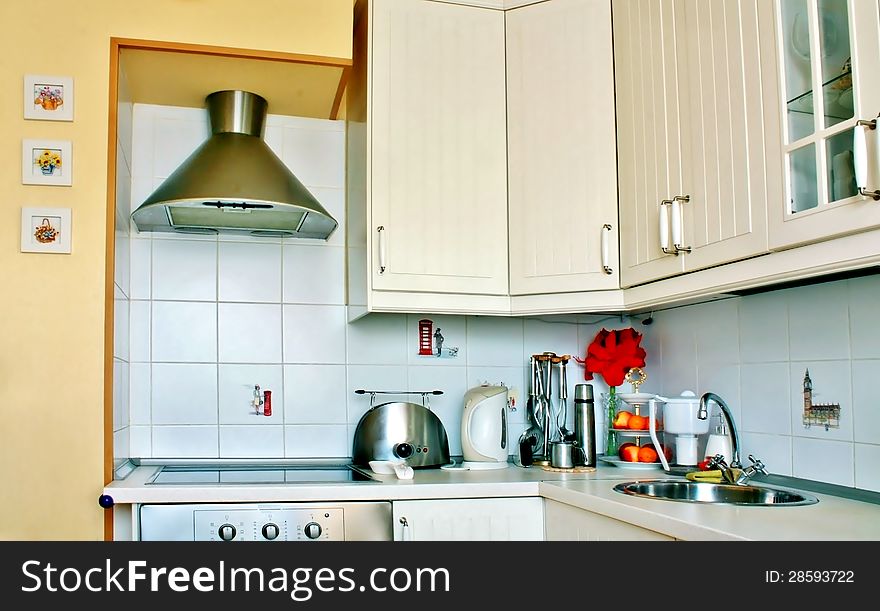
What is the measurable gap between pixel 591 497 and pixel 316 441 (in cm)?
110

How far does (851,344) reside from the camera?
2002mm

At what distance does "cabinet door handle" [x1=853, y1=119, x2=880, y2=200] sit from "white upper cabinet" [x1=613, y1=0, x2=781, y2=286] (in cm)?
25

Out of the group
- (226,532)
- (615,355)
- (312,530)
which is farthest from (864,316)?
(226,532)

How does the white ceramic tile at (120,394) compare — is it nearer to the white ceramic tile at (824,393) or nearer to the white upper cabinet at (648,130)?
the white upper cabinet at (648,130)

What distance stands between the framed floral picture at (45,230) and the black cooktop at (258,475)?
0.68m

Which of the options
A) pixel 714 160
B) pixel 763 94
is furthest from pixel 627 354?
pixel 763 94

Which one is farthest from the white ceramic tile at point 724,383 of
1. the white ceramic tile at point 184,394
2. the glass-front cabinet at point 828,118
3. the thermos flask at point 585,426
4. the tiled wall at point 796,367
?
the white ceramic tile at point 184,394

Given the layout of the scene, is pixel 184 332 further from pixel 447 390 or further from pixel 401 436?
pixel 447 390

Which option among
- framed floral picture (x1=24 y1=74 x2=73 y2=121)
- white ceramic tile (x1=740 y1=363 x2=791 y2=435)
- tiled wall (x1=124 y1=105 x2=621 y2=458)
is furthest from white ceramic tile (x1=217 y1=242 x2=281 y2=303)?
white ceramic tile (x1=740 y1=363 x2=791 y2=435)

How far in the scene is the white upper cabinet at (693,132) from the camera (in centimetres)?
185

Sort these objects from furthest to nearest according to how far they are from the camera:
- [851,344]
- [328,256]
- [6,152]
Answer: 1. [328,256]
2. [6,152]
3. [851,344]

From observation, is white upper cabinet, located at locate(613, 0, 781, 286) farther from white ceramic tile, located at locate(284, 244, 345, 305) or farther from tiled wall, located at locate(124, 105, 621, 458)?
white ceramic tile, located at locate(284, 244, 345, 305)
